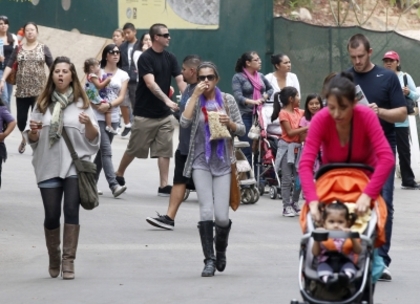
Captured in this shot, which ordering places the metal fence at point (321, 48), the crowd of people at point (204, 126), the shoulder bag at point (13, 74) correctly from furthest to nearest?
the metal fence at point (321, 48), the shoulder bag at point (13, 74), the crowd of people at point (204, 126)

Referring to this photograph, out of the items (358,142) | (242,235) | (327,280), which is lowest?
(242,235)

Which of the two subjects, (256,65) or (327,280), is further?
(256,65)

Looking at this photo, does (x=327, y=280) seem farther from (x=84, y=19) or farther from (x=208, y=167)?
(x=84, y=19)

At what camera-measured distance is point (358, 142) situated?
686cm

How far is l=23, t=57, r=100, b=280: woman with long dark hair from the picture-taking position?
29.7ft

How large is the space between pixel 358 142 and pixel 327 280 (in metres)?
1.07

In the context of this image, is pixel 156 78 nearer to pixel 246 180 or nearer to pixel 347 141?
pixel 246 180

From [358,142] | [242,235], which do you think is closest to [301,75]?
[242,235]

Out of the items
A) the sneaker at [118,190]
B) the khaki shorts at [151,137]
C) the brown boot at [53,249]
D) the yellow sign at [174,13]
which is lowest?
the sneaker at [118,190]

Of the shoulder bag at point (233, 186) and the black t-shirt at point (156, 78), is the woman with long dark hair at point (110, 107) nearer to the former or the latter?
the black t-shirt at point (156, 78)

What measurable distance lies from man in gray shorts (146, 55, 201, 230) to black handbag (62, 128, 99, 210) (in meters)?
1.54

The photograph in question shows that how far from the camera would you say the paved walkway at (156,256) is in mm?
8562

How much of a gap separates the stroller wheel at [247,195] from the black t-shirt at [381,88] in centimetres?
569

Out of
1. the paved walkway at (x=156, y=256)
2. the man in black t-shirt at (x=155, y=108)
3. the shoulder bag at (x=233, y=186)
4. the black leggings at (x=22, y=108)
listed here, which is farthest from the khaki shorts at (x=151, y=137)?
the shoulder bag at (x=233, y=186)
